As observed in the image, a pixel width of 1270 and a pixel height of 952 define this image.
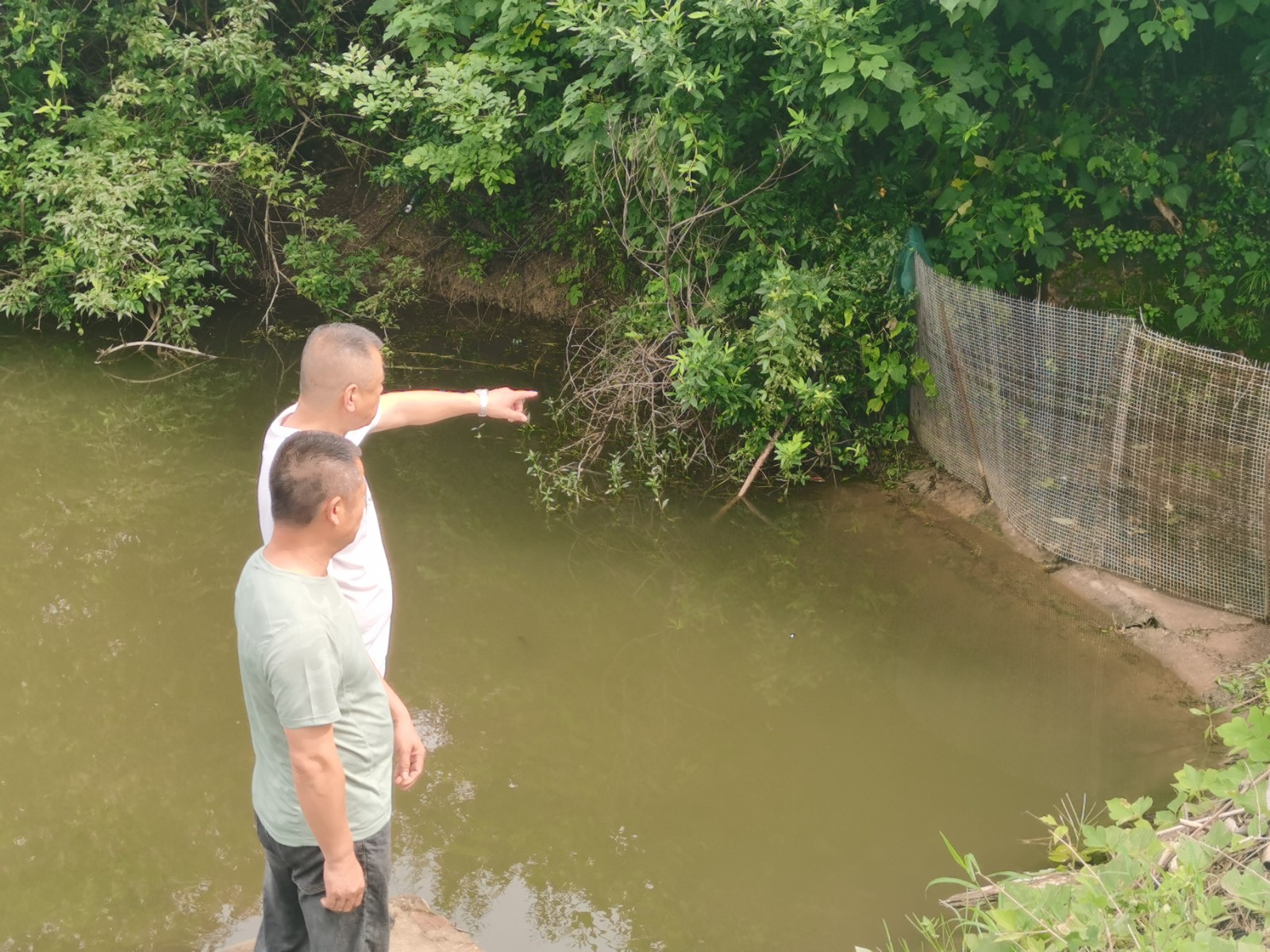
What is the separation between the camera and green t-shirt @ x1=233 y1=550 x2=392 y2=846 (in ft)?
7.30

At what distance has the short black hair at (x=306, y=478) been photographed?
2.32 metres

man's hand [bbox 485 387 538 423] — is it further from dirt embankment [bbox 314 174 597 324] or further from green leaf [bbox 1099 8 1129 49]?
dirt embankment [bbox 314 174 597 324]

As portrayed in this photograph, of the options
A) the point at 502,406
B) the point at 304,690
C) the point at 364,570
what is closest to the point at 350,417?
the point at 364,570

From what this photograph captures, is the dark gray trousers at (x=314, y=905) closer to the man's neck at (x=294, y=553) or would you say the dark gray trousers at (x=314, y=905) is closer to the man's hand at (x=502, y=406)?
the man's neck at (x=294, y=553)

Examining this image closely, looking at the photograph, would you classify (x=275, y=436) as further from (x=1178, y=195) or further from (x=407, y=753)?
(x=1178, y=195)

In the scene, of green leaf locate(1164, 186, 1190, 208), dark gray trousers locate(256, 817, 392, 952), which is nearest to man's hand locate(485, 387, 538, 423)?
dark gray trousers locate(256, 817, 392, 952)

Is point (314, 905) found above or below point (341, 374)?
below

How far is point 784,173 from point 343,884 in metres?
5.76

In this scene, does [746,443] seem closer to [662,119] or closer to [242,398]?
[662,119]

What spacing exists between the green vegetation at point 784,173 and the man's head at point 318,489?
4057 mm

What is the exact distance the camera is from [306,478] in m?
2.32

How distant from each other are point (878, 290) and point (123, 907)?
5017 millimetres

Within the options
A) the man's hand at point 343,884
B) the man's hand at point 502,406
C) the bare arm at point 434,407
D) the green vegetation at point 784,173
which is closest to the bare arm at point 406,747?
the man's hand at point 343,884

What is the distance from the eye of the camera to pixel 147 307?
372 inches
